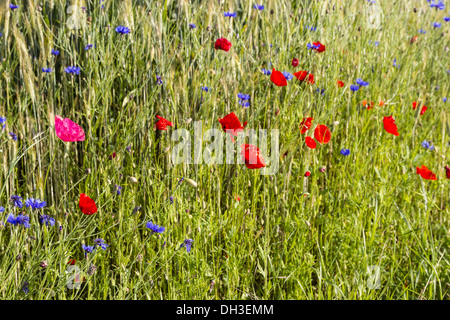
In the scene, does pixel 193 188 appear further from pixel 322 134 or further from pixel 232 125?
pixel 322 134

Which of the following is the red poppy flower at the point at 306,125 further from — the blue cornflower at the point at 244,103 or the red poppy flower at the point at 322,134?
the blue cornflower at the point at 244,103

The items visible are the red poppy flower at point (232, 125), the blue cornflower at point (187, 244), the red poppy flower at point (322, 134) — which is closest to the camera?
the blue cornflower at point (187, 244)

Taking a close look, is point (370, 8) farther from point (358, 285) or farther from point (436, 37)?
point (358, 285)

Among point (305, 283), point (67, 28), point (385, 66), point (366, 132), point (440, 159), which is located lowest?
point (305, 283)

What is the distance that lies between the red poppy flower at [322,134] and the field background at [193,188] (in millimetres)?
45

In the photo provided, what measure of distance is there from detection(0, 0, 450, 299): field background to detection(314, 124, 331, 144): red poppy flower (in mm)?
45

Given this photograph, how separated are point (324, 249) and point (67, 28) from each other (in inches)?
51.3

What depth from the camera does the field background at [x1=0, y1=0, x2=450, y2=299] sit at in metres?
1.48

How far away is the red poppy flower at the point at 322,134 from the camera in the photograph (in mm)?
1649

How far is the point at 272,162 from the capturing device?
168 centimetres

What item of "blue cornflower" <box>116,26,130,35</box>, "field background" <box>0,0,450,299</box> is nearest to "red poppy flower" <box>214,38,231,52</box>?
"field background" <box>0,0,450,299</box>

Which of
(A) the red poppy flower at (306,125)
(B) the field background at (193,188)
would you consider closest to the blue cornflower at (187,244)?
(B) the field background at (193,188)
